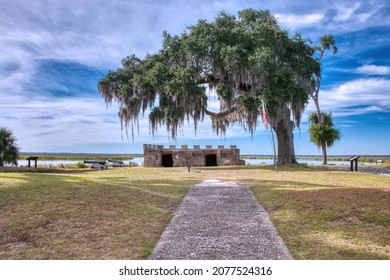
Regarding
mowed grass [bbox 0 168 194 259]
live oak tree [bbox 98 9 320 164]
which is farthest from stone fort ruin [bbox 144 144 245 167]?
mowed grass [bbox 0 168 194 259]

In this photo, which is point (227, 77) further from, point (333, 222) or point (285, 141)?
point (333, 222)

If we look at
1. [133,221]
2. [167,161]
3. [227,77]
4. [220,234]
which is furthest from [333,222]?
[167,161]

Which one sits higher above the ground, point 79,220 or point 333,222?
point 79,220

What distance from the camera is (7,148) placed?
35812mm

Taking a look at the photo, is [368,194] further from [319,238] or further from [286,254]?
[286,254]

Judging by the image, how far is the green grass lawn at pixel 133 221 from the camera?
6496mm

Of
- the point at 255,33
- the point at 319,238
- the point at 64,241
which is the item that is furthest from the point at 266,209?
the point at 255,33

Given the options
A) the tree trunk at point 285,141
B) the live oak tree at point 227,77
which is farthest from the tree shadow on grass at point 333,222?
the tree trunk at point 285,141

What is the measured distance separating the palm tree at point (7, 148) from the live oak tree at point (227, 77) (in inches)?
505

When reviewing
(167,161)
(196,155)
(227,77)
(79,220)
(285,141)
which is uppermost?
(227,77)

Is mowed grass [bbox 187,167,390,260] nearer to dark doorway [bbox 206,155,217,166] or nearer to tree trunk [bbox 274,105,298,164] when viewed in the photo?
tree trunk [bbox 274,105,298,164]

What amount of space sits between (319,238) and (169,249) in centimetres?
333

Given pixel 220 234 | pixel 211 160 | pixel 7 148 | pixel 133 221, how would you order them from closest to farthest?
pixel 220 234, pixel 133 221, pixel 7 148, pixel 211 160

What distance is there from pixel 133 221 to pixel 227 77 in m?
23.7
